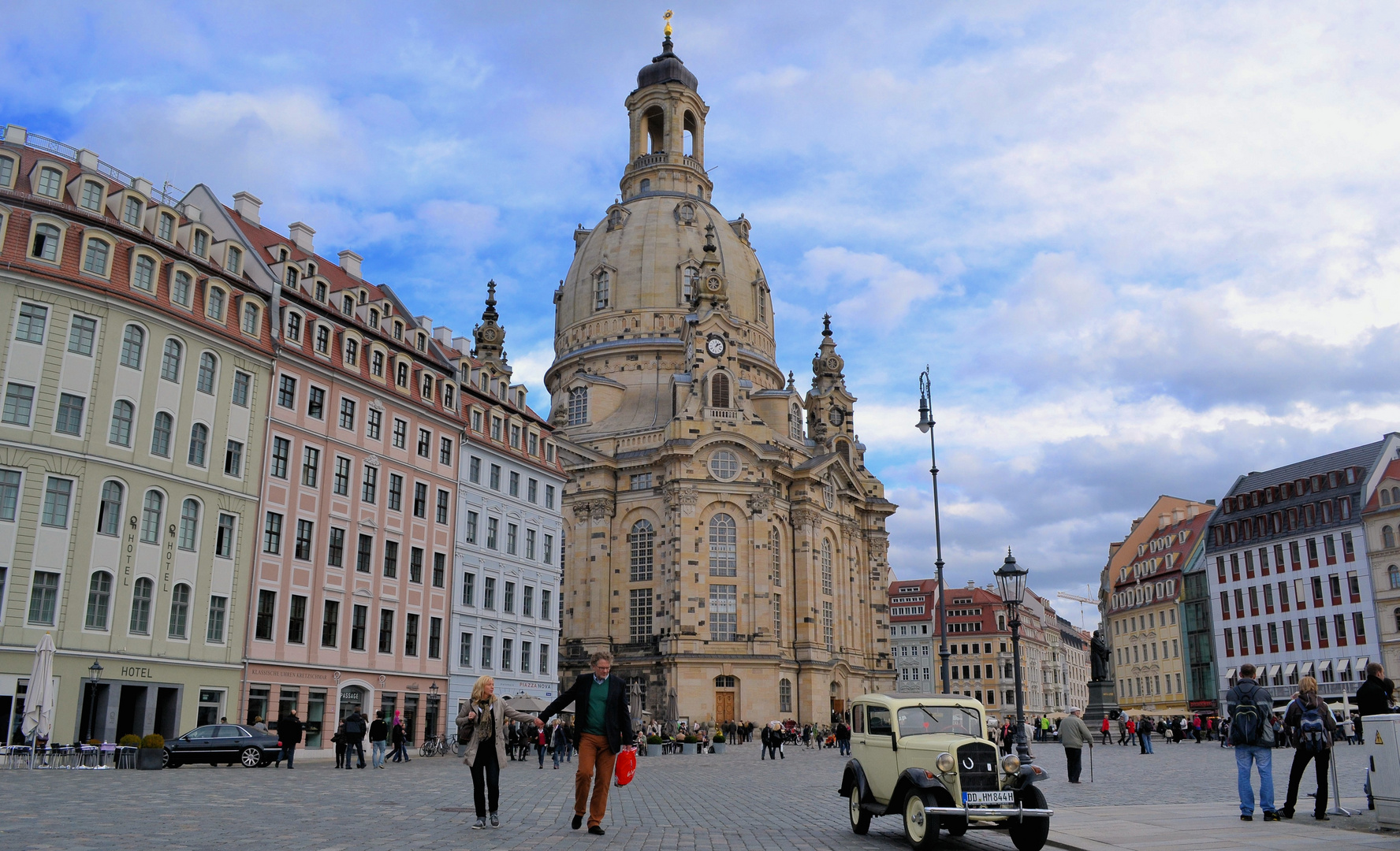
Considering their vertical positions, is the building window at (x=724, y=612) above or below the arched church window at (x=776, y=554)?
below

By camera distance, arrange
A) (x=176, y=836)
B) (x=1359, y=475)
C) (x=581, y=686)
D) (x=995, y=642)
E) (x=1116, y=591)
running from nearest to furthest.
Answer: (x=176, y=836), (x=581, y=686), (x=1359, y=475), (x=1116, y=591), (x=995, y=642)

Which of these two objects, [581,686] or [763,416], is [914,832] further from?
[763,416]

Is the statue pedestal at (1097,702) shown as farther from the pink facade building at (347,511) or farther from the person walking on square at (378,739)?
the person walking on square at (378,739)

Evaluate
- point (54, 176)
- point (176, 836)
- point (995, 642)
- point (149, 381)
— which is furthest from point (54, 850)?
point (995, 642)

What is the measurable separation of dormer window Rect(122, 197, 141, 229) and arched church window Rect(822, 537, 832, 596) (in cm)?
5670

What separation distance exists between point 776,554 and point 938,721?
63887 mm

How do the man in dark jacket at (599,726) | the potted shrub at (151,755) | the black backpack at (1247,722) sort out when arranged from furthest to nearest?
the potted shrub at (151,755) < the black backpack at (1247,722) < the man in dark jacket at (599,726)

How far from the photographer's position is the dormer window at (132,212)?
118ft

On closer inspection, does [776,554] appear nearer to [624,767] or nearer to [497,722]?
[497,722]

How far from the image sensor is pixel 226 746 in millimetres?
29734

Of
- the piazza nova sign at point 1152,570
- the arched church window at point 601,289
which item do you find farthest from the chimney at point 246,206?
the piazza nova sign at point 1152,570

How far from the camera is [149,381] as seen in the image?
113 feet

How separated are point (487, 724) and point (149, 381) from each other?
25.0 meters

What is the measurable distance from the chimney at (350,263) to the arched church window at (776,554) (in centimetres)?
3528
